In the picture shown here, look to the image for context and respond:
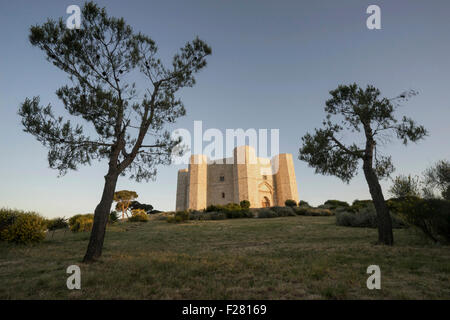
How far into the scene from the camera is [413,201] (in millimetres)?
7543

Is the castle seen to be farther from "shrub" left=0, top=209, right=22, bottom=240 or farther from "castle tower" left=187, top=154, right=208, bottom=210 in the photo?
"shrub" left=0, top=209, right=22, bottom=240

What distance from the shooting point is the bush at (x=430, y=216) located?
272 inches

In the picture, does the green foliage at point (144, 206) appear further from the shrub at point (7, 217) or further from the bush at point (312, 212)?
the shrub at point (7, 217)

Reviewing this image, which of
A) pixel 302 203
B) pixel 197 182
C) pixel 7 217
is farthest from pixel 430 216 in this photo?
pixel 197 182

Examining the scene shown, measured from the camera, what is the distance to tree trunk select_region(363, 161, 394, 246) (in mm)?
7438

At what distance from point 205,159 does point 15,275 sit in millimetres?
36725

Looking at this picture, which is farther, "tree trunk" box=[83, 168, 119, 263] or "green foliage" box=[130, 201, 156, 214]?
"green foliage" box=[130, 201, 156, 214]

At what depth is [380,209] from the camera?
25.3 ft

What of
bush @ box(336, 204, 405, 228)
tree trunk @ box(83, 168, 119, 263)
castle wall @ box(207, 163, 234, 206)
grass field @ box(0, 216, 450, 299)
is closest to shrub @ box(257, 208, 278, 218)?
bush @ box(336, 204, 405, 228)

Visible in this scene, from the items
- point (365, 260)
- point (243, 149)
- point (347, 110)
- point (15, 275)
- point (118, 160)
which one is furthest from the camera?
point (243, 149)

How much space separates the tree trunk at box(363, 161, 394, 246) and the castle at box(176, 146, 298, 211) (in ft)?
91.6

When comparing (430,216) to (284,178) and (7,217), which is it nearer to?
(7,217)
